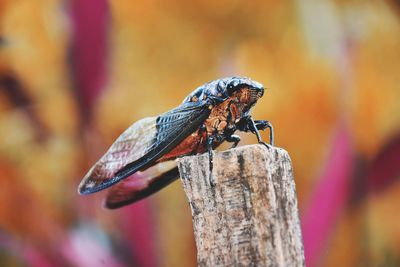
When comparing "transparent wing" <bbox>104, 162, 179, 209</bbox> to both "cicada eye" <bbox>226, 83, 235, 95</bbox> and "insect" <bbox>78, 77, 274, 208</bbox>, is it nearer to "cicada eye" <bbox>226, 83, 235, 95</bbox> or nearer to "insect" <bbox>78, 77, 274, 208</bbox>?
"insect" <bbox>78, 77, 274, 208</bbox>

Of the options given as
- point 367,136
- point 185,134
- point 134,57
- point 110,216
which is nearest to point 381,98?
point 367,136

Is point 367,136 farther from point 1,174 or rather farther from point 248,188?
point 248,188

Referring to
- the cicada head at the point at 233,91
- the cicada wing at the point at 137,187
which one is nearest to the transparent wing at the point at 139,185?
the cicada wing at the point at 137,187

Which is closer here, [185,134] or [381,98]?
[185,134]

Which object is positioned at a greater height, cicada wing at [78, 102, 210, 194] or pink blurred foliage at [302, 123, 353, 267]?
cicada wing at [78, 102, 210, 194]

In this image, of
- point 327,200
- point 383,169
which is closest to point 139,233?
point 327,200

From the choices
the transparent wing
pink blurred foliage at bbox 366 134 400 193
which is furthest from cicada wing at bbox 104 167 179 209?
pink blurred foliage at bbox 366 134 400 193
